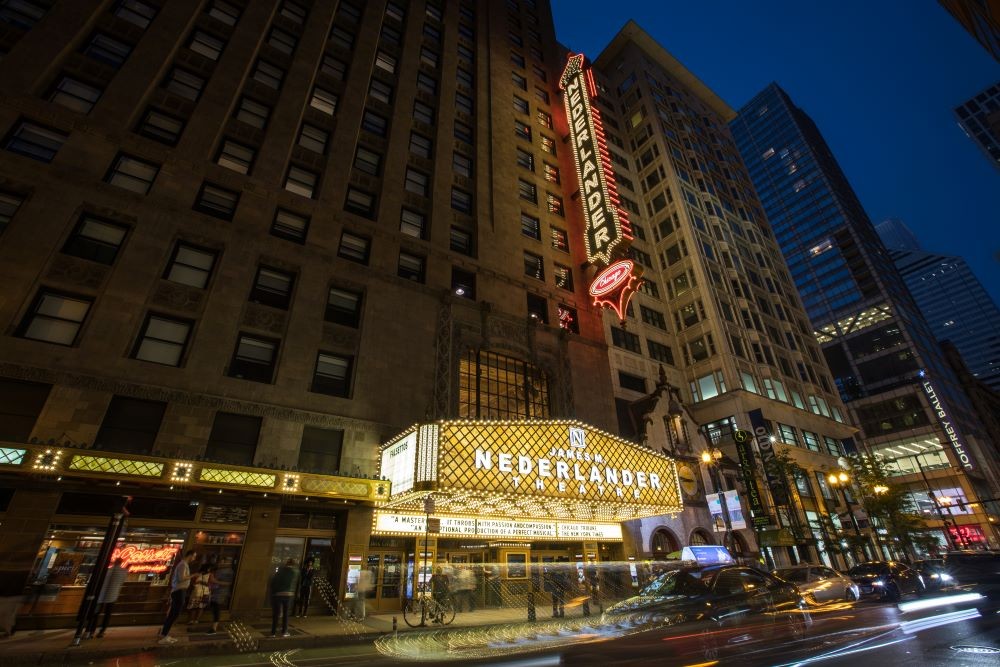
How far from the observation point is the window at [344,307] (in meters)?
22.9

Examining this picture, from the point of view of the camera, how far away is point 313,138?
27.3 m

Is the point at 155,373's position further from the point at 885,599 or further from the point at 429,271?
the point at 885,599

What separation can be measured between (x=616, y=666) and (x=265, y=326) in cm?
1951

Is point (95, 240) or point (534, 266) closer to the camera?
point (95, 240)

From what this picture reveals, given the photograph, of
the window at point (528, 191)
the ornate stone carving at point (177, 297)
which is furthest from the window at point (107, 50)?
the window at point (528, 191)

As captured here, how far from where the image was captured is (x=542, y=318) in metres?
30.2

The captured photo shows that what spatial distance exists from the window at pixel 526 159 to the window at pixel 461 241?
1071 cm

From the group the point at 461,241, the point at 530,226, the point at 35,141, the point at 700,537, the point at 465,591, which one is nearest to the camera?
the point at 465,591

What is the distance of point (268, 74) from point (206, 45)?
10.7 ft

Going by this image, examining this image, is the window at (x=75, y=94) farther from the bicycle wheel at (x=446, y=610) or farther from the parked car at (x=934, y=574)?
the parked car at (x=934, y=574)

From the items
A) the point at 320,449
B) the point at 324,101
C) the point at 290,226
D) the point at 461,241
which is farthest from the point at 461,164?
the point at 320,449

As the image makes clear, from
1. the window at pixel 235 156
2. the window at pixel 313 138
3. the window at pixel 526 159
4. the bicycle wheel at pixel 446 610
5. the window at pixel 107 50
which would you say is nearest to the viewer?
the bicycle wheel at pixel 446 610

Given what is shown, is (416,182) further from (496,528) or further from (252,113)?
(496,528)

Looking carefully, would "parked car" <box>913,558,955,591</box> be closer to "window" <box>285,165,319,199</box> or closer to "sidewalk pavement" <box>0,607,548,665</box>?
"sidewalk pavement" <box>0,607,548,665</box>
